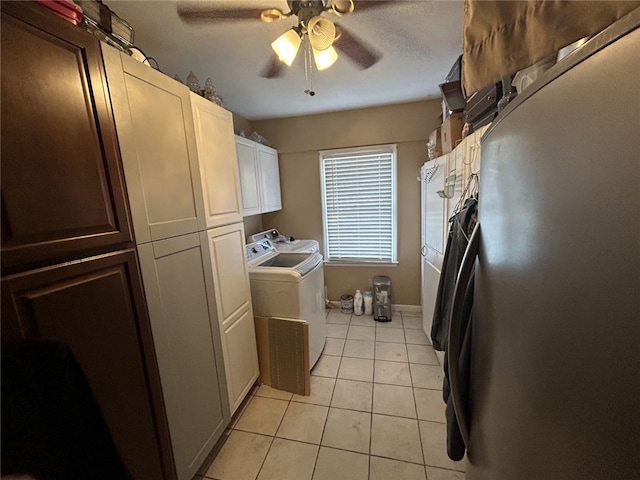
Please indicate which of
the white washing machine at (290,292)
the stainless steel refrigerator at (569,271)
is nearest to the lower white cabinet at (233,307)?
the white washing machine at (290,292)

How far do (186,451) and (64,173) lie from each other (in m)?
1.35

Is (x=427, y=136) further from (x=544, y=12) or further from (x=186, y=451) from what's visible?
(x=186, y=451)

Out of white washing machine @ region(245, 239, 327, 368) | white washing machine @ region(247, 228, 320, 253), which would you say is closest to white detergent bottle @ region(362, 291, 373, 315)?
white washing machine @ region(247, 228, 320, 253)

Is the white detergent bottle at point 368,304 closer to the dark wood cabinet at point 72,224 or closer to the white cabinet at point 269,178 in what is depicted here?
the white cabinet at point 269,178

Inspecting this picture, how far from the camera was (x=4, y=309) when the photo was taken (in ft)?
2.17

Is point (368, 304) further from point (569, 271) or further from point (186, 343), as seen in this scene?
point (569, 271)

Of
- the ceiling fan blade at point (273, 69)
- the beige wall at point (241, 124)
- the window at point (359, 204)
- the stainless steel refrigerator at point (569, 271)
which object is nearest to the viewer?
the stainless steel refrigerator at point (569, 271)

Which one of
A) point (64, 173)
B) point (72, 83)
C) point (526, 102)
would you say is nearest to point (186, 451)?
point (64, 173)

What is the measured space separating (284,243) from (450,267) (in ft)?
6.64

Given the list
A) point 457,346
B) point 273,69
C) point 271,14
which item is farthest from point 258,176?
point 457,346

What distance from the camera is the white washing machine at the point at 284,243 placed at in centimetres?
276

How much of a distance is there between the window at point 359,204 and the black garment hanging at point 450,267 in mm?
1705

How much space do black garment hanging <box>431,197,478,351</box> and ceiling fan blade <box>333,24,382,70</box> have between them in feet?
3.47

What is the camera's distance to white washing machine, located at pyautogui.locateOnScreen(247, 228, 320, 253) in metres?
2.76
